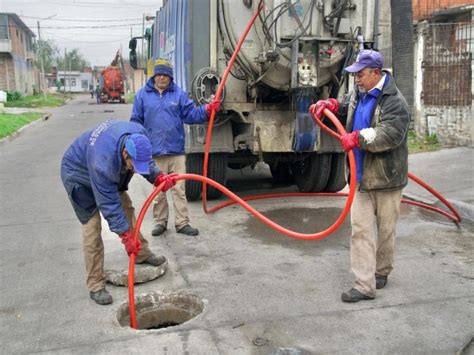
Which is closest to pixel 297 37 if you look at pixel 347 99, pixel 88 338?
pixel 347 99

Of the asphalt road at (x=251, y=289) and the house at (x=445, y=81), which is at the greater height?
the house at (x=445, y=81)

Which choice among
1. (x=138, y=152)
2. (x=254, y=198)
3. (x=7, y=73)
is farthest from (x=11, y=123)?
(x=7, y=73)

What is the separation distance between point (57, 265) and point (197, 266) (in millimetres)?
1350

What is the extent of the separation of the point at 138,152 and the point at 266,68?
285cm

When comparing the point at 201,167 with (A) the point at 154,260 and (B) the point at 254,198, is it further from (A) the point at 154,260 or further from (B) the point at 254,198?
(A) the point at 154,260

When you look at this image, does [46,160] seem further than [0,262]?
Yes

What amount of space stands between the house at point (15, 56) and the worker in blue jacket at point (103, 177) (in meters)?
36.9

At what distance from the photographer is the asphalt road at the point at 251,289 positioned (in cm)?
335

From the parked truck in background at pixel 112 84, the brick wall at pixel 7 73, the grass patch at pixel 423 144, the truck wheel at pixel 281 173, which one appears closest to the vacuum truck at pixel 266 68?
the truck wheel at pixel 281 173

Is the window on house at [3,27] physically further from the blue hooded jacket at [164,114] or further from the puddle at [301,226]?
the puddle at [301,226]

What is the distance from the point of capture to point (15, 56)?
129 ft

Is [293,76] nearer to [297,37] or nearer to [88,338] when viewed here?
[297,37]

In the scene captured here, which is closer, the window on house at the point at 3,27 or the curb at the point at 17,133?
the curb at the point at 17,133

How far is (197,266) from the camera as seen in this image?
4.68 metres
